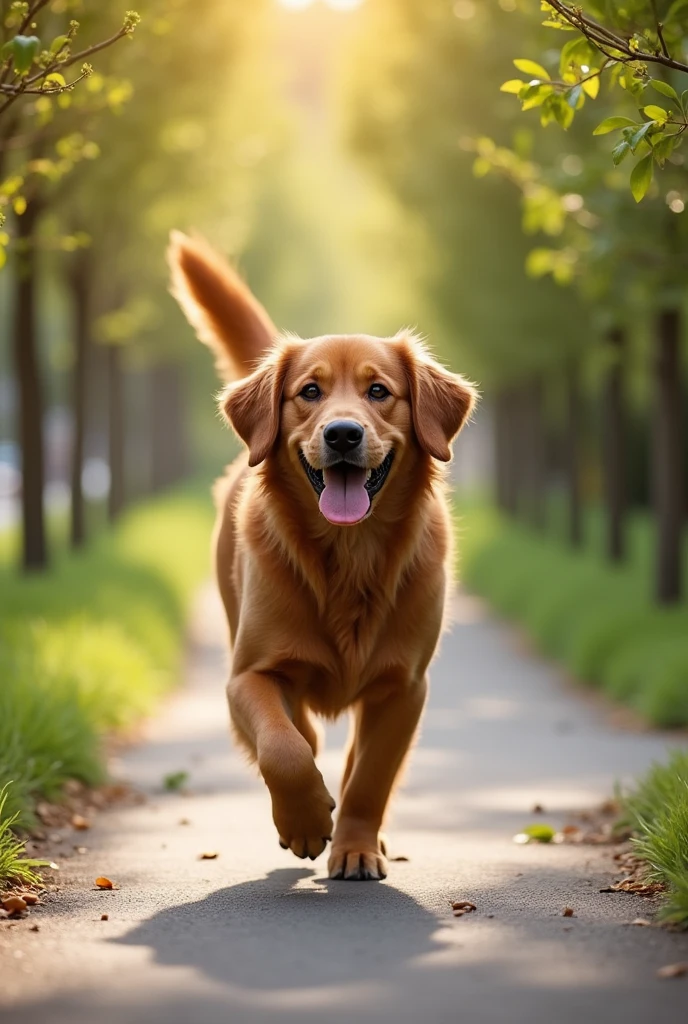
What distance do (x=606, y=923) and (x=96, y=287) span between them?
1595cm

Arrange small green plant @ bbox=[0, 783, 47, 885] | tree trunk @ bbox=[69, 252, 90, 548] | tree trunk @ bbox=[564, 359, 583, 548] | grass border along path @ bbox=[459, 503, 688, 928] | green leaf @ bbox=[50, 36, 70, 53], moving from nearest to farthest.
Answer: green leaf @ bbox=[50, 36, 70, 53] < small green plant @ bbox=[0, 783, 47, 885] < grass border along path @ bbox=[459, 503, 688, 928] < tree trunk @ bbox=[69, 252, 90, 548] < tree trunk @ bbox=[564, 359, 583, 548]

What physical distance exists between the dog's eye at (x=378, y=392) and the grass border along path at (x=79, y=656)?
1.99 meters

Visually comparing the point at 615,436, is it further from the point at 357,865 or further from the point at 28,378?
the point at 357,865

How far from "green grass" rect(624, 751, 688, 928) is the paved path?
139 millimetres

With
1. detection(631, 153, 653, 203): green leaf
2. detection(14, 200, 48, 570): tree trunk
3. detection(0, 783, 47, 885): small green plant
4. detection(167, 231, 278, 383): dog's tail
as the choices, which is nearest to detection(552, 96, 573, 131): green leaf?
detection(631, 153, 653, 203): green leaf

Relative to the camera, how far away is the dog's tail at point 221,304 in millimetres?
7191

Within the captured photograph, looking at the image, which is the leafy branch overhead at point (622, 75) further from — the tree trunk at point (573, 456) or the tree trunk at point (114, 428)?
the tree trunk at point (114, 428)

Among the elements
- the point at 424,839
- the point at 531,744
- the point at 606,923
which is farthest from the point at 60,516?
the point at 606,923

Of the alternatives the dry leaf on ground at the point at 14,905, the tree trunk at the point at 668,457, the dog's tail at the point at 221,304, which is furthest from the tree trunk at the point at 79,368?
the dry leaf on ground at the point at 14,905

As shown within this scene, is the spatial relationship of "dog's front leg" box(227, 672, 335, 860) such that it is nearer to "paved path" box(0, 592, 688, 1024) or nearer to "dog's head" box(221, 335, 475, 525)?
"paved path" box(0, 592, 688, 1024)

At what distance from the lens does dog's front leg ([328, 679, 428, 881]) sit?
17.5ft

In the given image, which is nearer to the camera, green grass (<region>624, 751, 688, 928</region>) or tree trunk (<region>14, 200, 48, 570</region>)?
green grass (<region>624, 751, 688, 928</region>)

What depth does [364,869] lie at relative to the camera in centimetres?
526

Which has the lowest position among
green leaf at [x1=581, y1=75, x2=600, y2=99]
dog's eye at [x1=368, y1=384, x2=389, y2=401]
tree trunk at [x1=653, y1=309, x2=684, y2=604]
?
dog's eye at [x1=368, y1=384, x2=389, y2=401]
